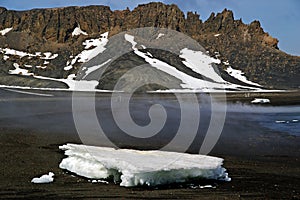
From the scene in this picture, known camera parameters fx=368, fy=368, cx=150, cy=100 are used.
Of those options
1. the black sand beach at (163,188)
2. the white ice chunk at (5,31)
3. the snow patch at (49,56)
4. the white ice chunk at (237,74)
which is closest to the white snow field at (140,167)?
the black sand beach at (163,188)

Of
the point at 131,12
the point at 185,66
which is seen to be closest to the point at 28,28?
the point at 131,12

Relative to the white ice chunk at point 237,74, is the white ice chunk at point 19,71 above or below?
below

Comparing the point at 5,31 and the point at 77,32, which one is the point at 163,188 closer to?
the point at 77,32

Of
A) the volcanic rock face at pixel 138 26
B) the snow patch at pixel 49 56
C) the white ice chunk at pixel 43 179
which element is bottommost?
the white ice chunk at pixel 43 179

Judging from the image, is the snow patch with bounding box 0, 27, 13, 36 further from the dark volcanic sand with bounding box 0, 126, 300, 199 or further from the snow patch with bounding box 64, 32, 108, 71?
the dark volcanic sand with bounding box 0, 126, 300, 199

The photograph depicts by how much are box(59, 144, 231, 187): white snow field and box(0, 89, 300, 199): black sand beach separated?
0.26 metres

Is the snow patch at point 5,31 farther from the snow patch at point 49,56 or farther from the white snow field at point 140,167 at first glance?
the white snow field at point 140,167

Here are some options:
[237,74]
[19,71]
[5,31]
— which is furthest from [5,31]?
[237,74]

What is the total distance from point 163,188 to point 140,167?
775 millimetres

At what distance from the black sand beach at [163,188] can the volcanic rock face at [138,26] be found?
102 metres

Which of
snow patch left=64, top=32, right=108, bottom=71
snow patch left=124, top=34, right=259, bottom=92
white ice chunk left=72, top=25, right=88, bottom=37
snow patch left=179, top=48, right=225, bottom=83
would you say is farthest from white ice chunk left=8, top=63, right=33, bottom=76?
white ice chunk left=72, top=25, right=88, bottom=37

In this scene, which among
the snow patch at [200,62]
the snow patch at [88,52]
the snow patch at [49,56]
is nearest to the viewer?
the snow patch at [200,62]

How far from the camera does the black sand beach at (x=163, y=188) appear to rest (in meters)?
8.55

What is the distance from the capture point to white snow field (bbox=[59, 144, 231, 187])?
30.0ft
